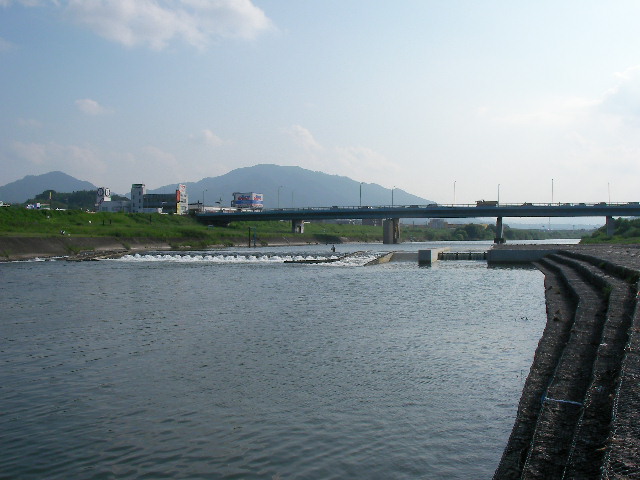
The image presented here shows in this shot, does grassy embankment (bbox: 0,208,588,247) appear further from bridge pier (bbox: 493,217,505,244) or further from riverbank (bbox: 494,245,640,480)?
riverbank (bbox: 494,245,640,480)

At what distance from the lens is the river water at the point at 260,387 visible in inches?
401

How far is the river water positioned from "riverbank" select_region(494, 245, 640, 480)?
0.69m

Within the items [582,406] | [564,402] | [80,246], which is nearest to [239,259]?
[80,246]

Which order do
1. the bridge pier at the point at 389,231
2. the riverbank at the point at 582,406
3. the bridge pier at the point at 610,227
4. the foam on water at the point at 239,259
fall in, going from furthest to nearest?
the bridge pier at the point at 389,231
the bridge pier at the point at 610,227
the foam on water at the point at 239,259
the riverbank at the point at 582,406

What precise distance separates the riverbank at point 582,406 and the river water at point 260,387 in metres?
0.69

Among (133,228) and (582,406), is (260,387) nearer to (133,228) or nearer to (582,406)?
(582,406)

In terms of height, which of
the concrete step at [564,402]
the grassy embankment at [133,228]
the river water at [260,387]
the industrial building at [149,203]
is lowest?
the river water at [260,387]

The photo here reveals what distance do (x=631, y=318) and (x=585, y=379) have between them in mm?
5417

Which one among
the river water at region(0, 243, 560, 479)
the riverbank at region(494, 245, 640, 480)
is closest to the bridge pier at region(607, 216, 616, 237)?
the river water at region(0, 243, 560, 479)

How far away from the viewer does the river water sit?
10.2m

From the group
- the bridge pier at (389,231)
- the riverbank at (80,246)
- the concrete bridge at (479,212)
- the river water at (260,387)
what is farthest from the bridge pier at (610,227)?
the river water at (260,387)

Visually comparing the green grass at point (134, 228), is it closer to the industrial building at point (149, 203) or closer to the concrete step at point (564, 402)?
the industrial building at point (149, 203)

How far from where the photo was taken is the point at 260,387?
47.3 ft

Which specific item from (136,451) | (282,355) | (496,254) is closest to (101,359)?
(282,355)
